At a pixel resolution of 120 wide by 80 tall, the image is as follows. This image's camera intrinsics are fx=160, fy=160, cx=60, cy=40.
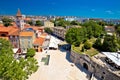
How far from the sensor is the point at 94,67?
3581cm

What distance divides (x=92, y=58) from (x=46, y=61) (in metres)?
12.4

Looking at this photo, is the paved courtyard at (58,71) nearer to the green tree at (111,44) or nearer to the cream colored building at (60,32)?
the green tree at (111,44)

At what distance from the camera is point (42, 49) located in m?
51.7

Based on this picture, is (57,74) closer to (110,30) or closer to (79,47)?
(79,47)

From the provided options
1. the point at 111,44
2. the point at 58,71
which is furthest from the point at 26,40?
the point at 111,44

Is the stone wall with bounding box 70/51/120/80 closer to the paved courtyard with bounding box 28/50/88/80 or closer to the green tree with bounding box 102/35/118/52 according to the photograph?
the paved courtyard with bounding box 28/50/88/80

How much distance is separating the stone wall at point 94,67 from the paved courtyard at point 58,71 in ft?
6.98

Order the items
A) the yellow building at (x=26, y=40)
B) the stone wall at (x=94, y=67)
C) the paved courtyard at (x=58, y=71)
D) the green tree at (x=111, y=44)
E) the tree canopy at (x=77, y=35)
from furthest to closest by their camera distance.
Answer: the yellow building at (x=26, y=40) < the tree canopy at (x=77, y=35) < the green tree at (x=111, y=44) < the paved courtyard at (x=58, y=71) < the stone wall at (x=94, y=67)

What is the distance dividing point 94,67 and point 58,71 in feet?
26.8

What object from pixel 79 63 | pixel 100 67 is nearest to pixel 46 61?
pixel 79 63

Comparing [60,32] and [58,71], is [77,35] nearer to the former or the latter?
[58,71]

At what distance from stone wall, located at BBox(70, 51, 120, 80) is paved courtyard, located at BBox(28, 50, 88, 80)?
2.13 m

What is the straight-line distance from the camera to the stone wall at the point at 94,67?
3147 cm

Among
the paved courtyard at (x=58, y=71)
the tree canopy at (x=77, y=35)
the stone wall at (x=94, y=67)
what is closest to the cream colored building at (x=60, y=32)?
the tree canopy at (x=77, y=35)
